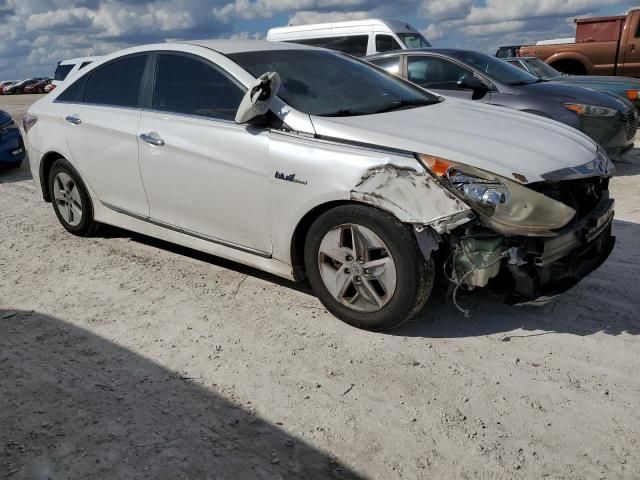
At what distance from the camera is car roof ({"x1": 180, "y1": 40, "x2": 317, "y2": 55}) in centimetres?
409

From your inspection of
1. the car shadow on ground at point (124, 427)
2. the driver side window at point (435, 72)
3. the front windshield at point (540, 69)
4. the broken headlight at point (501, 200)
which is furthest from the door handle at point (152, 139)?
the front windshield at point (540, 69)

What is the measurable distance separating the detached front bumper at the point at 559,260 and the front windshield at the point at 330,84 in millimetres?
1345

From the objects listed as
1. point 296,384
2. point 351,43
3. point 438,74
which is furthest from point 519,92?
point 351,43

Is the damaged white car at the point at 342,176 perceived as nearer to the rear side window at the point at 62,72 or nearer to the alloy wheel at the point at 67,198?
the alloy wheel at the point at 67,198

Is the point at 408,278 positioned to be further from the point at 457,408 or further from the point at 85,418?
the point at 85,418

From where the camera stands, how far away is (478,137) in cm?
333

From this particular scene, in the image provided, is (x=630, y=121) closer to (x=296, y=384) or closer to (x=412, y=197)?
(x=412, y=197)

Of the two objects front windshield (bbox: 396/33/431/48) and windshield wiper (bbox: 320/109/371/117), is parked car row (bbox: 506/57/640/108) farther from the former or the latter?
windshield wiper (bbox: 320/109/371/117)

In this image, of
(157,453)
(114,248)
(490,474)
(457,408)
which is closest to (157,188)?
(114,248)

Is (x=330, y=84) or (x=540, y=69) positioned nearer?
(x=330, y=84)

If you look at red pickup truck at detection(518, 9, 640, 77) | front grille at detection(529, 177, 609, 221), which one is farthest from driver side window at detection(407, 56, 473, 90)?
red pickup truck at detection(518, 9, 640, 77)

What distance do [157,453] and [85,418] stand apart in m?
0.46

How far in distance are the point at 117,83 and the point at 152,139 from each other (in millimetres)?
843

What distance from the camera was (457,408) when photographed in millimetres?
2738
